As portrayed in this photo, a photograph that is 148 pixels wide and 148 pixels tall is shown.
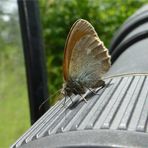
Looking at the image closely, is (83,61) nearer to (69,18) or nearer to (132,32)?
(132,32)

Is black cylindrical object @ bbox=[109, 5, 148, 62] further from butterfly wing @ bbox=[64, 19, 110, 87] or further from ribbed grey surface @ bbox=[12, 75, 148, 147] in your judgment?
ribbed grey surface @ bbox=[12, 75, 148, 147]

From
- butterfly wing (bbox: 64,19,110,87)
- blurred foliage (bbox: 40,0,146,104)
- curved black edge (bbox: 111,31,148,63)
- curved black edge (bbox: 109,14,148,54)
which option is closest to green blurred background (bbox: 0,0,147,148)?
blurred foliage (bbox: 40,0,146,104)

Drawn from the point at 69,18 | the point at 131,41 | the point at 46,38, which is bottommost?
the point at 46,38

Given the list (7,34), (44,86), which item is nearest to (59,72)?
(7,34)

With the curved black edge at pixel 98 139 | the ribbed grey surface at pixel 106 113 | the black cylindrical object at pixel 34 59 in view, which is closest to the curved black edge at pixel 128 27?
the black cylindrical object at pixel 34 59

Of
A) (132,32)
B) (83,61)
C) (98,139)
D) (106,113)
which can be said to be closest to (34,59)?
(132,32)

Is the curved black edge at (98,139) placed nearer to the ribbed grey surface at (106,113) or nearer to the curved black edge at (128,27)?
the ribbed grey surface at (106,113)

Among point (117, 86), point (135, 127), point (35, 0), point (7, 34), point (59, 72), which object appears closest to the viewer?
point (135, 127)

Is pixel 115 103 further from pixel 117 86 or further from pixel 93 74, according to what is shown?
pixel 93 74
